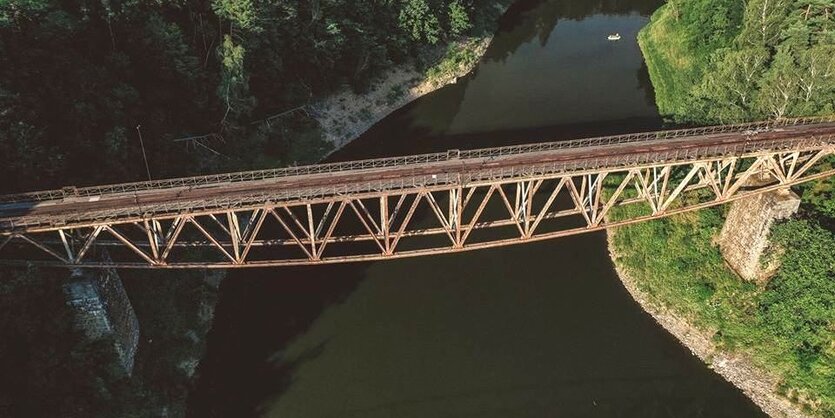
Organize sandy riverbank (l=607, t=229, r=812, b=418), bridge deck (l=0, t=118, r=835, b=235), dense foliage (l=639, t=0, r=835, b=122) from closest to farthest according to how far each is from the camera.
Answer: bridge deck (l=0, t=118, r=835, b=235), sandy riverbank (l=607, t=229, r=812, b=418), dense foliage (l=639, t=0, r=835, b=122)

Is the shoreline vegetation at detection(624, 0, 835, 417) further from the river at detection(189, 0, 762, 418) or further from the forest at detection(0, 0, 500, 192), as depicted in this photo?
the forest at detection(0, 0, 500, 192)

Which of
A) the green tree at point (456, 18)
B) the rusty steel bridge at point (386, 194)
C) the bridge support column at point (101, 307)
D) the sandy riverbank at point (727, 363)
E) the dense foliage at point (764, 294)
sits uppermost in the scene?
the green tree at point (456, 18)

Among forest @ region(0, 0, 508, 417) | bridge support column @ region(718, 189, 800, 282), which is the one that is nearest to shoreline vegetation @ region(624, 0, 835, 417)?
bridge support column @ region(718, 189, 800, 282)

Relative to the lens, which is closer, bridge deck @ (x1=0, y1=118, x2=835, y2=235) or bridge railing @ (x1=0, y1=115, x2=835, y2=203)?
bridge deck @ (x1=0, y1=118, x2=835, y2=235)

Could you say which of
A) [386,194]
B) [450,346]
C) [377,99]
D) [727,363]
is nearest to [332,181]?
[386,194]

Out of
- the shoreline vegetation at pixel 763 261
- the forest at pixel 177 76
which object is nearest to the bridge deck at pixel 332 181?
the forest at pixel 177 76

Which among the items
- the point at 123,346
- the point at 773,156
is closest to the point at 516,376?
the point at 773,156

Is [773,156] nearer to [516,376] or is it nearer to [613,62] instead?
[516,376]

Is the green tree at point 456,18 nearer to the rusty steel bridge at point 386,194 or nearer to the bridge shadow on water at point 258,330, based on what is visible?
the rusty steel bridge at point 386,194
